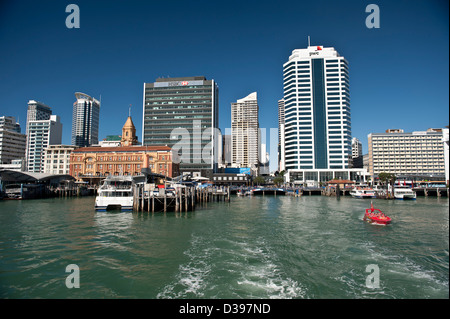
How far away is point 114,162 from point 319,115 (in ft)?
320

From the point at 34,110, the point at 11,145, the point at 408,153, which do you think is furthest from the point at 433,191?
the point at 34,110

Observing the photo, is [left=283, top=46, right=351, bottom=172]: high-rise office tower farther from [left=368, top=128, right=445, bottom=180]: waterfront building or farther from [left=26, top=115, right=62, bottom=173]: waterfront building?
[left=26, top=115, right=62, bottom=173]: waterfront building

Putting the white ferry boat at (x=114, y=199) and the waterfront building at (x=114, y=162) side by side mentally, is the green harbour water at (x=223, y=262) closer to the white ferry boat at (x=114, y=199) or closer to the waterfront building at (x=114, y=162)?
the white ferry boat at (x=114, y=199)

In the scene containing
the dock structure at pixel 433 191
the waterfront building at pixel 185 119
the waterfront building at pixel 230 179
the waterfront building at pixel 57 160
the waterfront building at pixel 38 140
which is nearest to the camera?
the dock structure at pixel 433 191

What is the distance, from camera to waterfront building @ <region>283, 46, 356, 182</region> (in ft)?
400

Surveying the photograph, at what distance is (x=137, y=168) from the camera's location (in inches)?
3775

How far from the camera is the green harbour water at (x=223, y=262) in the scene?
10.8 metres

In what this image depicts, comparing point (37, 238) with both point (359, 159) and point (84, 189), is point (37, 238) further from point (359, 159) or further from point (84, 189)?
point (359, 159)

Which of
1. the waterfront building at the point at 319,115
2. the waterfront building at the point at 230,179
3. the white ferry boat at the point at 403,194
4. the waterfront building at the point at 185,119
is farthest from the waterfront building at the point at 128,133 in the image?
the white ferry boat at the point at 403,194

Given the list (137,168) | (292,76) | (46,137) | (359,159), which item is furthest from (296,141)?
(46,137)

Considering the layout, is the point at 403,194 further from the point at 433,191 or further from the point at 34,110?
the point at 34,110

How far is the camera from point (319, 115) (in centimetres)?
12325

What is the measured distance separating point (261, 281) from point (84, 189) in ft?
271
